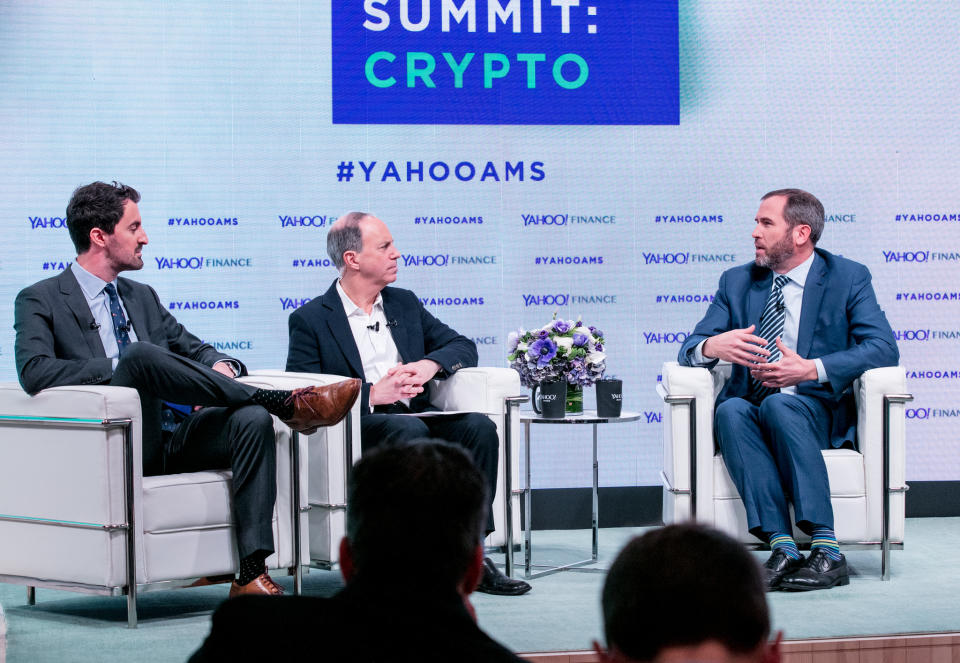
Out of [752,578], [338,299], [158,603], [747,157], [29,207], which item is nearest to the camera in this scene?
[752,578]

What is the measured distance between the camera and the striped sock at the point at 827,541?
3.93 meters

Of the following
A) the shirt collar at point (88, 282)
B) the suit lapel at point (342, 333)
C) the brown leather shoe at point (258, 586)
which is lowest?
the brown leather shoe at point (258, 586)

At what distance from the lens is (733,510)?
406 cm

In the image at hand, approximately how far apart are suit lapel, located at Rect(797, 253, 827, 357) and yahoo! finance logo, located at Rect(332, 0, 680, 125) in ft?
4.08

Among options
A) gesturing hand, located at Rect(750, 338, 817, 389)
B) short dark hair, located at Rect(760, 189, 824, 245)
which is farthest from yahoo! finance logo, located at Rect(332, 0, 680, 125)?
gesturing hand, located at Rect(750, 338, 817, 389)

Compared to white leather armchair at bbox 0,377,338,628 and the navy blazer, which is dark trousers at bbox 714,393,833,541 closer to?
the navy blazer

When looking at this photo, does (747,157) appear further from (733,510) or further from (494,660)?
(494,660)

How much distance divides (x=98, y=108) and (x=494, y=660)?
172 inches

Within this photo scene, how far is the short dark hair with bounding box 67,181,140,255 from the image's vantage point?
3844 millimetres

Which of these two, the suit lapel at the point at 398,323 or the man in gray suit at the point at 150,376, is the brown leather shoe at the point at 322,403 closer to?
the man in gray suit at the point at 150,376

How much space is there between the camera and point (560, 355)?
14.1 ft

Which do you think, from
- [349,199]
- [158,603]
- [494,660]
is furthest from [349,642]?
[349,199]

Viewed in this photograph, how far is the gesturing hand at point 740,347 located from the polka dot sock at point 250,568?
5.71 ft

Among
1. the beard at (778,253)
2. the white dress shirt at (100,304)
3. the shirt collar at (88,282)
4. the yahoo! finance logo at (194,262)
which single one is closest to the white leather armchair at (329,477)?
the white dress shirt at (100,304)
